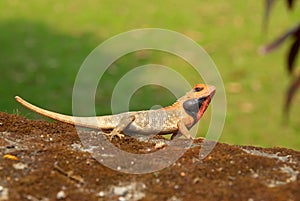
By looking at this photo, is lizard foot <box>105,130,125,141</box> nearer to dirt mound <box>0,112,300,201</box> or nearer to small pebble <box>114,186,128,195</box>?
dirt mound <box>0,112,300,201</box>

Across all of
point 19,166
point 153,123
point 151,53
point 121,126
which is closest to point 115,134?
point 121,126

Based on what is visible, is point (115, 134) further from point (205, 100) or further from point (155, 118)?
point (205, 100)

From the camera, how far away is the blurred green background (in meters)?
9.59

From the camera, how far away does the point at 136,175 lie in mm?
3863

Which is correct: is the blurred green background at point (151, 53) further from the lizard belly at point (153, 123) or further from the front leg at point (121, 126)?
the front leg at point (121, 126)

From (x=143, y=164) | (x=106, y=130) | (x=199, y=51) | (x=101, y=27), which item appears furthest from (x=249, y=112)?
(x=143, y=164)

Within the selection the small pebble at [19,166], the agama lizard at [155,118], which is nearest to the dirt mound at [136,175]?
the small pebble at [19,166]

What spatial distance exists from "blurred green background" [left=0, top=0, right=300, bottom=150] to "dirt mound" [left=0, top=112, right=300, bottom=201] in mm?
4192

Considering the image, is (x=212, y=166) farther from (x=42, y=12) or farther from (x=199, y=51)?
(x=42, y=12)

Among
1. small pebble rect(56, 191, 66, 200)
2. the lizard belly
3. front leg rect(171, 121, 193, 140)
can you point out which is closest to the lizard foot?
the lizard belly

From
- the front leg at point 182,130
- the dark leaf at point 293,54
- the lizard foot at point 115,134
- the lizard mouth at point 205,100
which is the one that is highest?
the dark leaf at point 293,54

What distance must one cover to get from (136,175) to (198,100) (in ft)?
4.91

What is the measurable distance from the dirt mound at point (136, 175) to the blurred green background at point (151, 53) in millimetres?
4192

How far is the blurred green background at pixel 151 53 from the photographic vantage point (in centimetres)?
959
